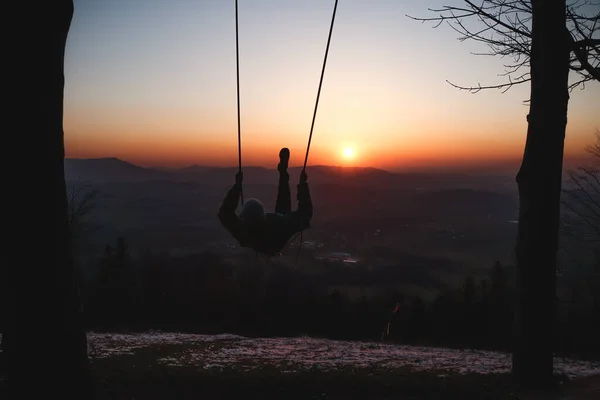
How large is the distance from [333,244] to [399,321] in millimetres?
80383

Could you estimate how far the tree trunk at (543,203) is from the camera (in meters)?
6.46

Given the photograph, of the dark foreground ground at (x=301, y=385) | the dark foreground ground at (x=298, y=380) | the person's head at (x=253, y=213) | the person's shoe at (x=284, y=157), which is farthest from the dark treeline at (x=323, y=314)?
the person's head at (x=253, y=213)

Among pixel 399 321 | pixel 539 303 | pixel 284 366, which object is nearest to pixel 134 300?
pixel 399 321

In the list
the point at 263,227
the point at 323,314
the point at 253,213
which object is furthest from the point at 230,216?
the point at 323,314

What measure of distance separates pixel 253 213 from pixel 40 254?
8.85 feet

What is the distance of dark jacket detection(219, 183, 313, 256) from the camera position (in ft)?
20.4

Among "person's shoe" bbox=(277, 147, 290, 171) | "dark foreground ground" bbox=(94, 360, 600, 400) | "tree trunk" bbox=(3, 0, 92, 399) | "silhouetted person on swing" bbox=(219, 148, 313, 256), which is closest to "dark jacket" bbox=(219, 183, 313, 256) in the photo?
"silhouetted person on swing" bbox=(219, 148, 313, 256)

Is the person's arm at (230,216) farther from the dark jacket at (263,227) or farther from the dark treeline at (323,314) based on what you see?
the dark treeline at (323,314)

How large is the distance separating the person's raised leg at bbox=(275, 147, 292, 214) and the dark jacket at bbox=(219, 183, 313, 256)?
0.59 meters

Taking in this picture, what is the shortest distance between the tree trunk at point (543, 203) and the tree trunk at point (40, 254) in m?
5.63

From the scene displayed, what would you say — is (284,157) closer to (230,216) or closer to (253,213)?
(253,213)

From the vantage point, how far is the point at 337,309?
33969 mm

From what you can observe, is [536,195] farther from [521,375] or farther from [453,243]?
[453,243]

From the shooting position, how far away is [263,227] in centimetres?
631
